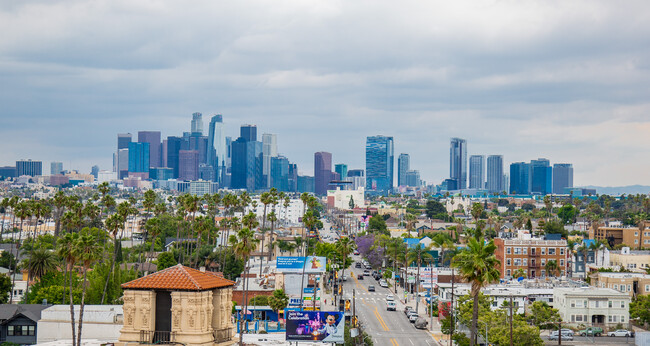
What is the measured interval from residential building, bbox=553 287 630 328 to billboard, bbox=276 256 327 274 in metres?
40.1

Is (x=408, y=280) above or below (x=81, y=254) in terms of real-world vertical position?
below

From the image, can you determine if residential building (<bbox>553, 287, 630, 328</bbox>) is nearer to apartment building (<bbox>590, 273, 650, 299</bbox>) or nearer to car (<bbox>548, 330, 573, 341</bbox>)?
car (<bbox>548, 330, 573, 341</bbox>)

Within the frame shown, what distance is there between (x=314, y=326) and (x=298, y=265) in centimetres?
7146

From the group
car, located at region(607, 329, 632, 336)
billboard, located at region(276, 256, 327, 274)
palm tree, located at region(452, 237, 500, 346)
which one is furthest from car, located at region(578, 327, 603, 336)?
palm tree, located at region(452, 237, 500, 346)

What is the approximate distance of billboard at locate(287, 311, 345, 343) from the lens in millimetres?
65375

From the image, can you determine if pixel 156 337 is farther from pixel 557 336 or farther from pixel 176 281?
pixel 557 336

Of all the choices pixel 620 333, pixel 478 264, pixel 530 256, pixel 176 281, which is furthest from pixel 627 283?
pixel 176 281

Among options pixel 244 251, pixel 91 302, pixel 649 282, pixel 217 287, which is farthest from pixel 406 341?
pixel 217 287

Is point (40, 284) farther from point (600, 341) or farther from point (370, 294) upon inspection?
point (600, 341)

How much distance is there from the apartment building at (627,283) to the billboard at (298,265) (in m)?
45.7

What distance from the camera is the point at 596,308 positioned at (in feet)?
389

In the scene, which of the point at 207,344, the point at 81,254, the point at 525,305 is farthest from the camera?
the point at 525,305

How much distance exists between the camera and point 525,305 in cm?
12000

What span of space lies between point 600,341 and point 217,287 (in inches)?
3033
